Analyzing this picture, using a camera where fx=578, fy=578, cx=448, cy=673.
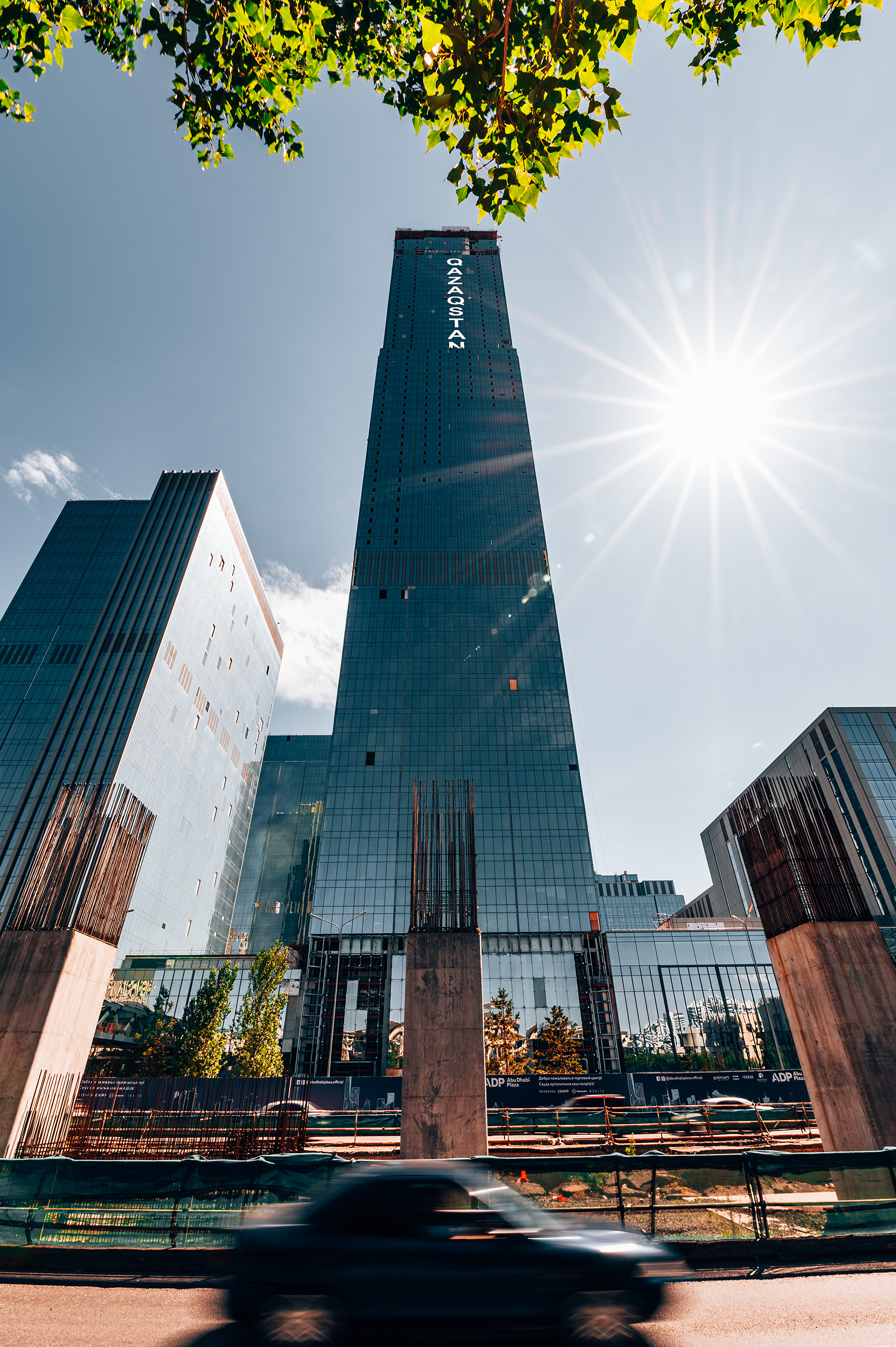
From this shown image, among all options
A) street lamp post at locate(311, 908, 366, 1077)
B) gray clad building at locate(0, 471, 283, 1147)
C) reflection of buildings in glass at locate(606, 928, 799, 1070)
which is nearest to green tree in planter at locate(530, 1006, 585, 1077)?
reflection of buildings in glass at locate(606, 928, 799, 1070)

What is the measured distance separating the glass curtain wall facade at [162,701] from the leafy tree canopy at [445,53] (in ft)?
185

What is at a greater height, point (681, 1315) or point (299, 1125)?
point (299, 1125)

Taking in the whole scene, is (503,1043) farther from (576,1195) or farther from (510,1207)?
(510,1207)

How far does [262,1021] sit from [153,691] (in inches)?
1750

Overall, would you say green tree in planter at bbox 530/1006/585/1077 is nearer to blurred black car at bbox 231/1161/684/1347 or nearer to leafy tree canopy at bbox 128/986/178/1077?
leafy tree canopy at bbox 128/986/178/1077

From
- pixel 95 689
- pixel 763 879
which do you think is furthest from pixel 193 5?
pixel 95 689

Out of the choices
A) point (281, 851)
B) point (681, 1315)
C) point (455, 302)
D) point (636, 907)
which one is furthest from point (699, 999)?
point (455, 302)

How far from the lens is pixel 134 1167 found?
898 centimetres

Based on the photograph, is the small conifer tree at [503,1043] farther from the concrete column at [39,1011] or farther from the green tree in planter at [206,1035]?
the concrete column at [39,1011]

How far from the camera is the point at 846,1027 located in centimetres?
1182

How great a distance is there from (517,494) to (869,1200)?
92.7m

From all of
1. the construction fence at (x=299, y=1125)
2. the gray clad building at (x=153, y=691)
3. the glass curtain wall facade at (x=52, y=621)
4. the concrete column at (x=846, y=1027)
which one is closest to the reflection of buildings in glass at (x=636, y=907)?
the gray clad building at (x=153, y=691)

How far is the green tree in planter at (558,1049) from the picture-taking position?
46.4m

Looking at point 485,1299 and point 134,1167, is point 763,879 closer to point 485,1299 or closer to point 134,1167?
point 485,1299
